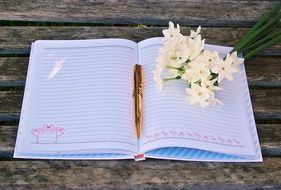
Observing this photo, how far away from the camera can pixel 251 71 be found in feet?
4.25

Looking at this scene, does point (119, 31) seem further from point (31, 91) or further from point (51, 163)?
point (51, 163)

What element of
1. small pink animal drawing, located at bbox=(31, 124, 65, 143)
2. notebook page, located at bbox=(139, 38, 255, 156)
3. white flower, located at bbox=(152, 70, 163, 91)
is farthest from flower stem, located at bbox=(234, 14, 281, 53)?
small pink animal drawing, located at bbox=(31, 124, 65, 143)

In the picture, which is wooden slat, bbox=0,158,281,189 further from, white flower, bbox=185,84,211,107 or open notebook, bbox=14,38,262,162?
white flower, bbox=185,84,211,107

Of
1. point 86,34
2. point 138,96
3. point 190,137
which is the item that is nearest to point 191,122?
point 190,137

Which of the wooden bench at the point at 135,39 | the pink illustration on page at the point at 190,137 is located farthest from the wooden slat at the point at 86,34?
the pink illustration on page at the point at 190,137

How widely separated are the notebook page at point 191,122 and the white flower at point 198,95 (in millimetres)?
31

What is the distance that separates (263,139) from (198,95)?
21cm

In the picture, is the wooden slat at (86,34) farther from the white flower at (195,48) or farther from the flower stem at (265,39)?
the white flower at (195,48)

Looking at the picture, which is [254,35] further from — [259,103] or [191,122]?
[191,122]

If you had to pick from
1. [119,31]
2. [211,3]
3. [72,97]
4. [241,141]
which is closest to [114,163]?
[72,97]

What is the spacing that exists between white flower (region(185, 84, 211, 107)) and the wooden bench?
0.15 m

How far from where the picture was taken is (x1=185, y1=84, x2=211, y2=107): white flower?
1.10m

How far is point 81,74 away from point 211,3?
0.53m

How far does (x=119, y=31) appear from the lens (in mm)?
1360
